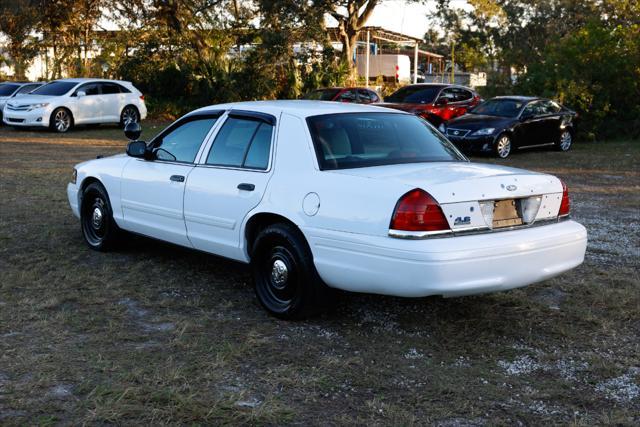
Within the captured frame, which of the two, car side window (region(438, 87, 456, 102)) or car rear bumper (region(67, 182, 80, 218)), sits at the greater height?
car side window (region(438, 87, 456, 102))

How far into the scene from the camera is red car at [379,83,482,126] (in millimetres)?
20078

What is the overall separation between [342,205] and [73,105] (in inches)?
765

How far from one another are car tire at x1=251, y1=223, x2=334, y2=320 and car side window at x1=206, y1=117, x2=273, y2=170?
1.85ft

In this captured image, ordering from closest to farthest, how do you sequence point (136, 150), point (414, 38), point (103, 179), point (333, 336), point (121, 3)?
point (333, 336), point (136, 150), point (103, 179), point (121, 3), point (414, 38)

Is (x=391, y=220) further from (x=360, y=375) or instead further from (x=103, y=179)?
(x=103, y=179)

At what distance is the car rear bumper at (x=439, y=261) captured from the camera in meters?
4.61

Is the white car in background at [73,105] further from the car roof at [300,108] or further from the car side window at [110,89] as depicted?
the car roof at [300,108]

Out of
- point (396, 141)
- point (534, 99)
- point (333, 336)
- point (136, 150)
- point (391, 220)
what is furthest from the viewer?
point (534, 99)

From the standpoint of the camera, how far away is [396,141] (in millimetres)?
5770

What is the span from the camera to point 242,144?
5.92m

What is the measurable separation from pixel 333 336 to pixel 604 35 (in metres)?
20.0

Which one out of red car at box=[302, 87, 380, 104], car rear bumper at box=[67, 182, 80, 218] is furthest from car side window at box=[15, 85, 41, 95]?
car rear bumper at box=[67, 182, 80, 218]

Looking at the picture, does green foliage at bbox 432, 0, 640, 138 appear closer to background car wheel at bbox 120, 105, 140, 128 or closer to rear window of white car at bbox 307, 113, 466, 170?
background car wheel at bbox 120, 105, 140, 128

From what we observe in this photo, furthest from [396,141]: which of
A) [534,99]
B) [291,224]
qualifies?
[534,99]
